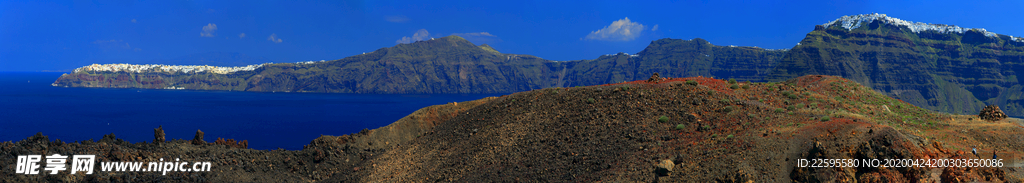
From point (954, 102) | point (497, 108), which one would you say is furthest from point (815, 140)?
point (954, 102)

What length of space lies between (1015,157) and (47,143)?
49188 mm

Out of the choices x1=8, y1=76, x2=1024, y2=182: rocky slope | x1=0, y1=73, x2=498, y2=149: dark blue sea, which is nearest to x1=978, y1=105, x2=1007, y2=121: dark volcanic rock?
x1=8, y1=76, x2=1024, y2=182: rocky slope

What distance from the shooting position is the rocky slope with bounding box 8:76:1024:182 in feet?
64.9

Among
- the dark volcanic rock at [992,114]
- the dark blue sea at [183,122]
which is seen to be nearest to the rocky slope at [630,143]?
the dark volcanic rock at [992,114]

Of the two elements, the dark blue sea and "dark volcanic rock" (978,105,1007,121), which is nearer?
"dark volcanic rock" (978,105,1007,121)

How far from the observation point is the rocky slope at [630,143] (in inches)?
779

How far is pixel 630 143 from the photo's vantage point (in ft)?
85.4

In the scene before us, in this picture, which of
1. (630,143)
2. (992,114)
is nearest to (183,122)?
(630,143)

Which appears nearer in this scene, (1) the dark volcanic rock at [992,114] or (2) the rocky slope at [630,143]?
(2) the rocky slope at [630,143]

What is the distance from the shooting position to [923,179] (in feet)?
58.6

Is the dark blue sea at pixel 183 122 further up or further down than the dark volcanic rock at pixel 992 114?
further down

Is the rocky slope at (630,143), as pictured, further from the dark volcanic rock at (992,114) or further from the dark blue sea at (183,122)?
the dark blue sea at (183,122)

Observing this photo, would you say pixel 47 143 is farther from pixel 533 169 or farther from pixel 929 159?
pixel 929 159

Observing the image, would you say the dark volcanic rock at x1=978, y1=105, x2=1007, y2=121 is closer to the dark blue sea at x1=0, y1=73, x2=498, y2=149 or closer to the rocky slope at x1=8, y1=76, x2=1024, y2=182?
the rocky slope at x1=8, y1=76, x2=1024, y2=182
